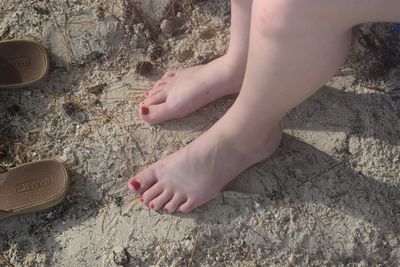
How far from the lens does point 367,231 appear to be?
60.7 inches

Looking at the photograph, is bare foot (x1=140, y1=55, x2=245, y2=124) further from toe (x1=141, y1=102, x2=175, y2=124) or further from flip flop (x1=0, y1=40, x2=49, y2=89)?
flip flop (x1=0, y1=40, x2=49, y2=89)

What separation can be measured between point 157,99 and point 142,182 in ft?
0.94

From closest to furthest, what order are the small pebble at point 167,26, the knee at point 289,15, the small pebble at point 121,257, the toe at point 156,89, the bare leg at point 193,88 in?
1. the knee at point 289,15
2. the small pebble at point 121,257
3. the bare leg at point 193,88
4. the toe at point 156,89
5. the small pebble at point 167,26

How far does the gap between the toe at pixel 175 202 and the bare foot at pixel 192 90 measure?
27cm

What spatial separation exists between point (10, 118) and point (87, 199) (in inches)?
16.2

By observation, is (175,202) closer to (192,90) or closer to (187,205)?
(187,205)

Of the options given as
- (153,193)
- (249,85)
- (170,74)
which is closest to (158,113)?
(170,74)

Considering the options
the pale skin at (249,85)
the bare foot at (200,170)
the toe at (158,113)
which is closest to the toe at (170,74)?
the pale skin at (249,85)

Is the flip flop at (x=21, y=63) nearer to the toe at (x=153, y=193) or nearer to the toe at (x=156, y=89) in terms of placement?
the toe at (x=156, y=89)

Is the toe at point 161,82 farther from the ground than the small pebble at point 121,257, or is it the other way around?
the toe at point 161,82

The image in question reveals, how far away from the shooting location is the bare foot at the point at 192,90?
1646 mm

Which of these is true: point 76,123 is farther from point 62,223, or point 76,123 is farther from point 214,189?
point 214,189

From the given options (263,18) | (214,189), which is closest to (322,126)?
(214,189)

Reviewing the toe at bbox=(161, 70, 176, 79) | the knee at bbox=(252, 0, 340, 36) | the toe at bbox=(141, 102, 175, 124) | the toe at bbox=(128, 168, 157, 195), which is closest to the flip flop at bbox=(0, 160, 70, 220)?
the toe at bbox=(128, 168, 157, 195)
